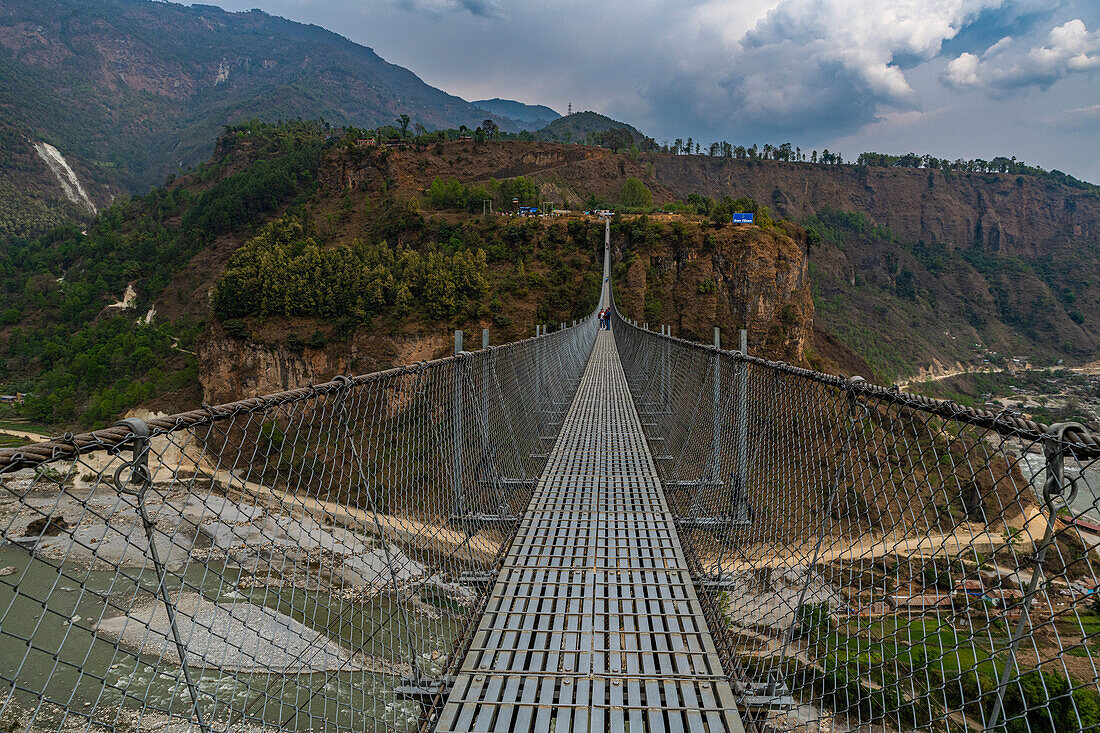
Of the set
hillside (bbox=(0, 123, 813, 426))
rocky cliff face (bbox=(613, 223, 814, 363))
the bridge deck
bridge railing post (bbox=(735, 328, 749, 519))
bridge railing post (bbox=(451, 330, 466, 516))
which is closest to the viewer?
the bridge deck

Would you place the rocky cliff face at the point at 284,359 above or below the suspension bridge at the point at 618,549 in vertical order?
below

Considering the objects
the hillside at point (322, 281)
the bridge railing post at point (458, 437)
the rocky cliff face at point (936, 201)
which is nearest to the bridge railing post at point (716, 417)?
the bridge railing post at point (458, 437)

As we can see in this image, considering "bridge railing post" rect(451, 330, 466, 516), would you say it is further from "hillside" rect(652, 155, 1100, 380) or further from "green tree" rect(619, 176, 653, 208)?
"hillside" rect(652, 155, 1100, 380)

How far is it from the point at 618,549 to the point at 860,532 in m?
1.58

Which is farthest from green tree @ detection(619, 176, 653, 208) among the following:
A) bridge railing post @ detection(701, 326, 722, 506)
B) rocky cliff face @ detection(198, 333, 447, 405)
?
bridge railing post @ detection(701, 326, 722, 506)

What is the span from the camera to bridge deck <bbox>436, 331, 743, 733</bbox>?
204 centimetres

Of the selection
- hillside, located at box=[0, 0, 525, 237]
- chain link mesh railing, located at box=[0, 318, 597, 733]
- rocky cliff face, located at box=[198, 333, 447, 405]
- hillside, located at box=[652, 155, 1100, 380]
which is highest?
hillside, located at box=[0, 0, 525, 237]

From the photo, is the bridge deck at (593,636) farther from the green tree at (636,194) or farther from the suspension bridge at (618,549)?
the green tree at (636,194)

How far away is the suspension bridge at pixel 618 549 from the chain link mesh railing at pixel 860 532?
2 cm

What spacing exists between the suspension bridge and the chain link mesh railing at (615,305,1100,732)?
0.07ft

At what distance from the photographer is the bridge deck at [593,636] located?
80.4 inches


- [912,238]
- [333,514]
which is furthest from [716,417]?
[912,238]

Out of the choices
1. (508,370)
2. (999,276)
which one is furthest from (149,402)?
(999,276)

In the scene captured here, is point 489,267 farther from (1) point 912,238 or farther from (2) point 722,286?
(1) point 912,238
